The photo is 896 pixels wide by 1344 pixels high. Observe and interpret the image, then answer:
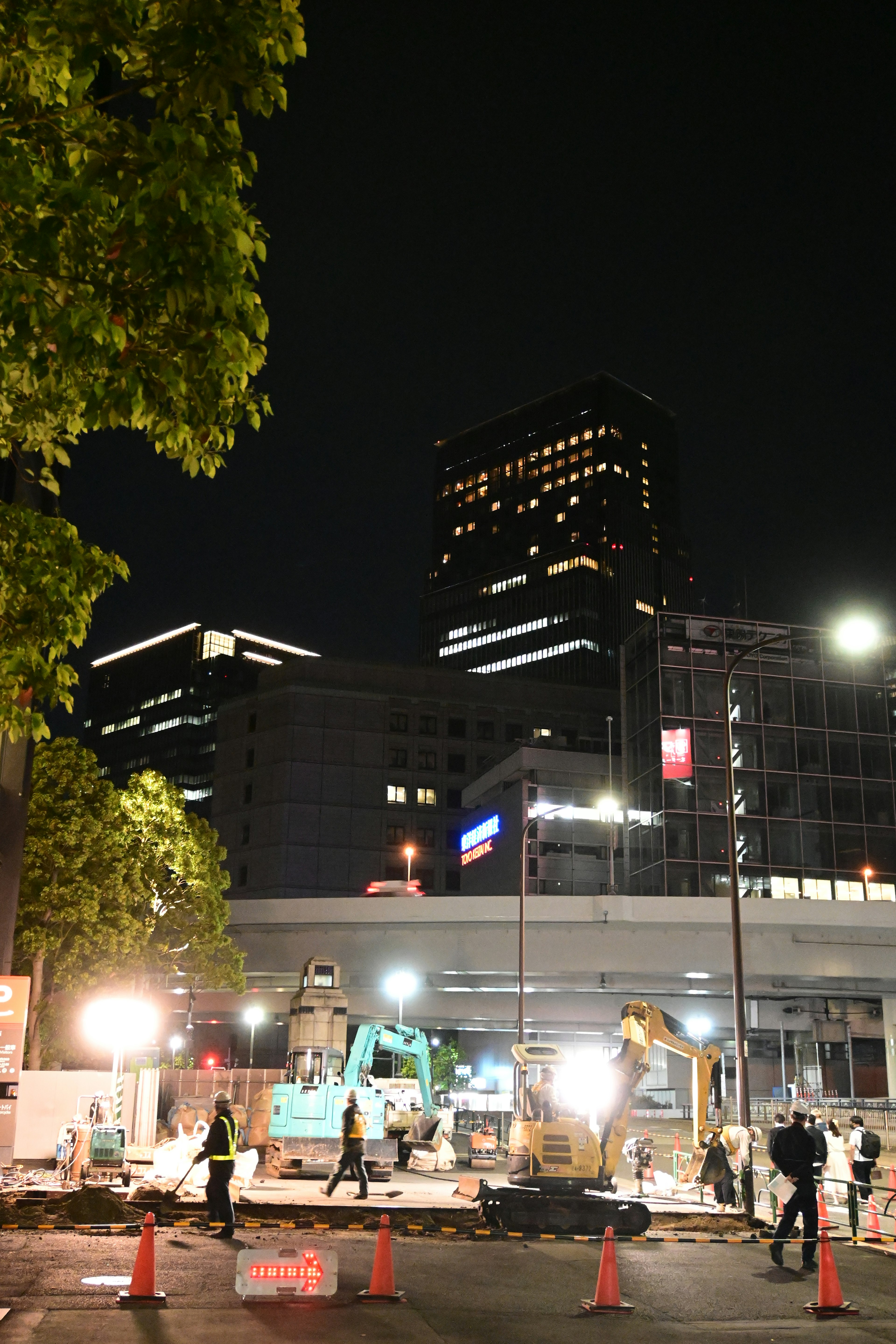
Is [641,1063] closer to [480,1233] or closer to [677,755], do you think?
[480,1233]

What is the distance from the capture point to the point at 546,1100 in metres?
20.3

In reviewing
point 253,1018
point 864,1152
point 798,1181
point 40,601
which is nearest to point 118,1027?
point 864,1152

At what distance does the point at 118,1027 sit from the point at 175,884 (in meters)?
16.1

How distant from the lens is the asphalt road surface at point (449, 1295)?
1089 centimetres

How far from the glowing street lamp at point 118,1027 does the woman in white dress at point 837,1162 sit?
14.2 meters

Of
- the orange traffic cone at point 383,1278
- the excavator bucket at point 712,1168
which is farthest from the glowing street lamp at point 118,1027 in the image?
the orange traffic cone at point 383,1278

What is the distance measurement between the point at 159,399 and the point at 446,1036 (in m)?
75.8

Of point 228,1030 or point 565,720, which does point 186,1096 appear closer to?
point 228,1030

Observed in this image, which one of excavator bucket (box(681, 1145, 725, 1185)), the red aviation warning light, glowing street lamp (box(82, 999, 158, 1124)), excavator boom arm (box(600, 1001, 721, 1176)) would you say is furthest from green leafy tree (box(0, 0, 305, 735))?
glowing street lamp (box(82, 999, 158, 1124))

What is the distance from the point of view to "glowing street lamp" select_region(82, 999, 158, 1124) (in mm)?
26547

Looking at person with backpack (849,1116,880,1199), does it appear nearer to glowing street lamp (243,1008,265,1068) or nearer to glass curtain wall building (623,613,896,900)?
glowing street lamp (243,1008,265,1068)

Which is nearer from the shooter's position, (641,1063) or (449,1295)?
(449,1295)

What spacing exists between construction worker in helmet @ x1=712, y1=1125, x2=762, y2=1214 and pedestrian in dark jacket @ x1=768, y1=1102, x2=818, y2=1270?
488 centimetres

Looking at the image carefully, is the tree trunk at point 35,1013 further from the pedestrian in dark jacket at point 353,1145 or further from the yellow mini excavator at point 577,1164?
the yellow mini excavator at point 577,1164
